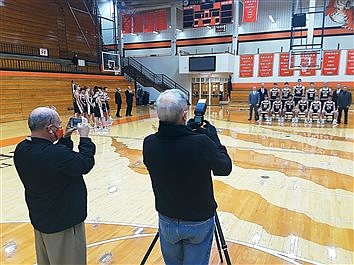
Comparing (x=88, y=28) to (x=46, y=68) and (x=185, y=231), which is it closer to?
(x=46, y=68)

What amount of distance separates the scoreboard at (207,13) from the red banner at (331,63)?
6816mm

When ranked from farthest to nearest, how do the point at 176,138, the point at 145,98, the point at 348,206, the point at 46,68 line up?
the point at 145,98 → the point at 46,68 → the point at 348,206 → the point at 176,138

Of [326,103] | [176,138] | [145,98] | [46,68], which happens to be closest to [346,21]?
[326,103]

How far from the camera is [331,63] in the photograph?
19719 mm

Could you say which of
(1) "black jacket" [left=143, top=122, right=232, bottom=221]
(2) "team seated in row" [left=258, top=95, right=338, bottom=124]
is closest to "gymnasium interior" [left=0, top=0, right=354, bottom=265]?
(2) "team seated in row" [left=258, top=95, right=338, bottom=124]

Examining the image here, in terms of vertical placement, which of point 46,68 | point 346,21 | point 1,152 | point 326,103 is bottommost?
point 1,152

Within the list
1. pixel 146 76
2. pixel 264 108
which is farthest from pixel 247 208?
pixel 146 76

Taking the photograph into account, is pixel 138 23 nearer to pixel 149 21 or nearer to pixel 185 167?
pixel 149 21

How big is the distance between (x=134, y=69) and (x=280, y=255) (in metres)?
22.5

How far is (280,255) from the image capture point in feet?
9.43

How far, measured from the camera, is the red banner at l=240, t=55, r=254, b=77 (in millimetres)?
21844

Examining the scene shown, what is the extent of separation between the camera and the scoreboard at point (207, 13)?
18.3 meters

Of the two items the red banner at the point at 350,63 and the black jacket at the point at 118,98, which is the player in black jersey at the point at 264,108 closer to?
the black jacket at the point at 118,98

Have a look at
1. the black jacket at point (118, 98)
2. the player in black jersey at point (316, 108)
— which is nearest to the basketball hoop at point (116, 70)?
the black jacket at point (118, 98)
